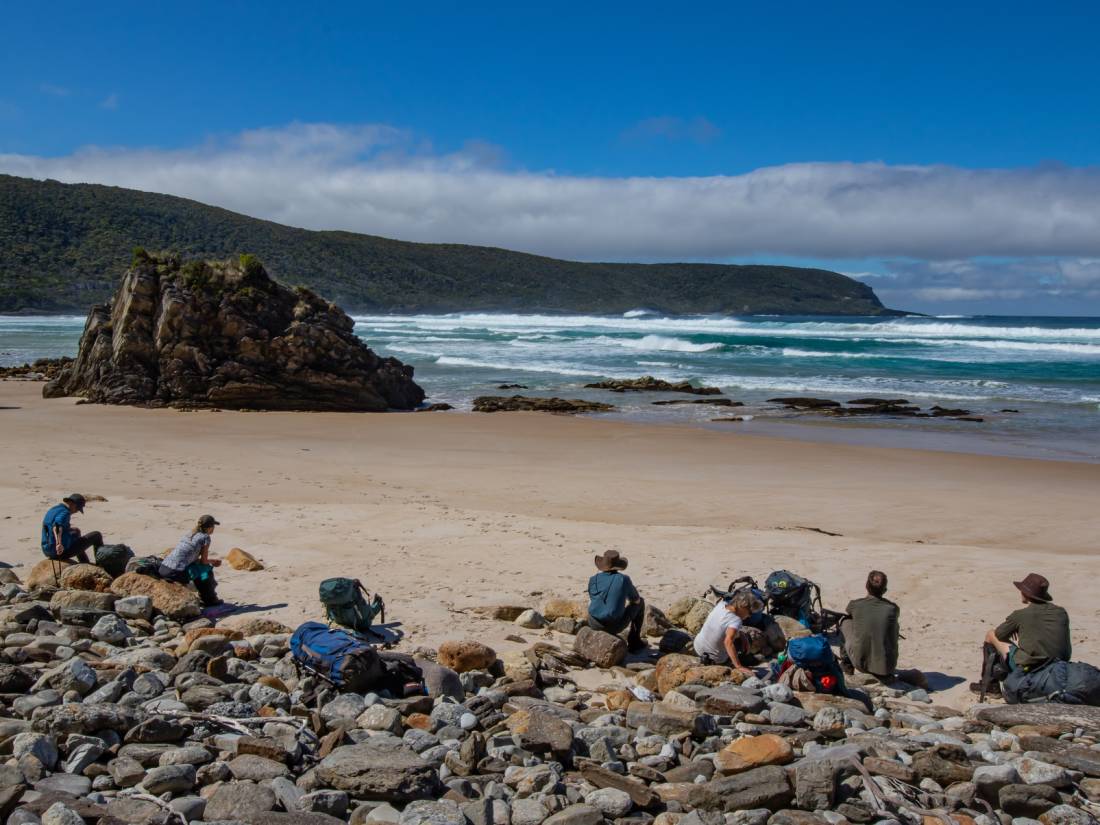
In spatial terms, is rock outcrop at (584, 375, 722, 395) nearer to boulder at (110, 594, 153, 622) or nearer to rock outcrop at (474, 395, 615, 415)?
rock outcrop at (474, 395, 615, 415)

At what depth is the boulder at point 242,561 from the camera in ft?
25.8

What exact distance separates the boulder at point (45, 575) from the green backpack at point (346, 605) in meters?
2.37

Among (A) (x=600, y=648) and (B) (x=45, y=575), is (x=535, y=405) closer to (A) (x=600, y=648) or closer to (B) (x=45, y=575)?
(B) (x=45, y=575)

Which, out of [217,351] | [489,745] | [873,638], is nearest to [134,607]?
[489,745]

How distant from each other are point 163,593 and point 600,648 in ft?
10.5

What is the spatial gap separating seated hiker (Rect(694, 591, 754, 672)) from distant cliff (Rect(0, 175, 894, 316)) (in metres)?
67.3

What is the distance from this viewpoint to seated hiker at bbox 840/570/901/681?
602 cm

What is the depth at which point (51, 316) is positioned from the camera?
201 ft

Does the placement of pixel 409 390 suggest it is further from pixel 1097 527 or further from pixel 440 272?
pixel 440 272

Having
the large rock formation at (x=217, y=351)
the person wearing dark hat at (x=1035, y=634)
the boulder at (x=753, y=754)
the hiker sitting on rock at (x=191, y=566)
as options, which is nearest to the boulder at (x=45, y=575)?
the hiker sitting on rock at (x=191, y=566)

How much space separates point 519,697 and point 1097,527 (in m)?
8.69

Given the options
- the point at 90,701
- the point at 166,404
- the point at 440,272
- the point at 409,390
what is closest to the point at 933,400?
the point at 409,390

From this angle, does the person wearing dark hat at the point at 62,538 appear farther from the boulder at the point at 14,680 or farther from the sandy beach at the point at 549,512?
the boulder at the point at 14,680

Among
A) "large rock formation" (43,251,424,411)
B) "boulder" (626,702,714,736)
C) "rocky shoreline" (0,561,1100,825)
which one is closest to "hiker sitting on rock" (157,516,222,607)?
"rocky shoreline" (0,561,1100,825)
